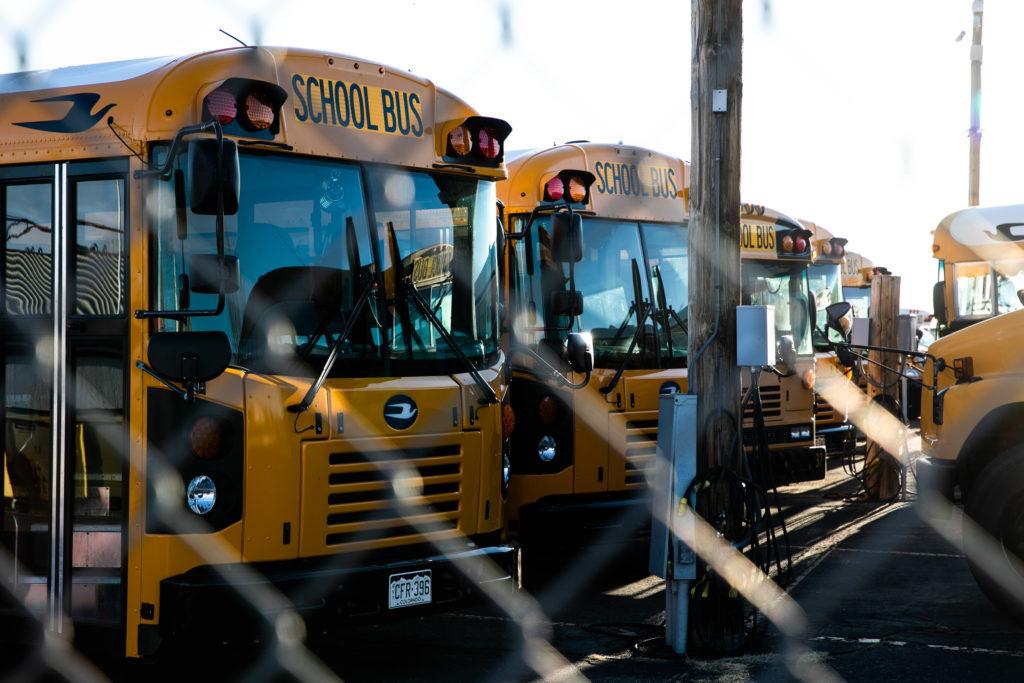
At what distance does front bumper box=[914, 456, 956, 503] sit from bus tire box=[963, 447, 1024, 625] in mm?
342

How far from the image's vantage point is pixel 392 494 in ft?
18.5

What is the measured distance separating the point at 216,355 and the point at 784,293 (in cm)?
768

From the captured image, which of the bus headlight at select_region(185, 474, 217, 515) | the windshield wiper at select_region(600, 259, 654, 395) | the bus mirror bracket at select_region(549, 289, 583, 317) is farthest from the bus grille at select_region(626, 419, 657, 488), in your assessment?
the bus headlight at select_region(185, 474, 217, 515)

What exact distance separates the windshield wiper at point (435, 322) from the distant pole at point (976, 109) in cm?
468

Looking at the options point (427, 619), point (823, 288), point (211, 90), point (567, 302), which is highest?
point (211, 90)

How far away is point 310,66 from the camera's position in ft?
18.4

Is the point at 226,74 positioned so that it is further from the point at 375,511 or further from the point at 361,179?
the point at 375,511

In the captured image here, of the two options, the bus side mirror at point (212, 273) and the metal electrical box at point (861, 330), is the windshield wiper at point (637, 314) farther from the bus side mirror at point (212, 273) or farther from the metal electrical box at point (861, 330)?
the metal electrical box at point (861, 330)

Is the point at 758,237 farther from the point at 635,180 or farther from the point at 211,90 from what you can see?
the point at 211,90

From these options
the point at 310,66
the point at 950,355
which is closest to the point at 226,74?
the point at 310,66

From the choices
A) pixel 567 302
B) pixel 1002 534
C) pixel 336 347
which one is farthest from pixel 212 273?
pixel 1002 534

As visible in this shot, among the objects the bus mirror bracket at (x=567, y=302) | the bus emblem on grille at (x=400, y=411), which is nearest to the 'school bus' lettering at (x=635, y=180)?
the bus mirror bracket at (x=567, y=302)

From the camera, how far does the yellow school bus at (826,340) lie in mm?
12445

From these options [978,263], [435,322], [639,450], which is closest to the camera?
[435,322]
